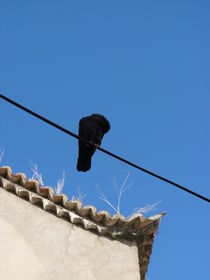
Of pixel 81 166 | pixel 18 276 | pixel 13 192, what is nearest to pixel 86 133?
pixel 81 166

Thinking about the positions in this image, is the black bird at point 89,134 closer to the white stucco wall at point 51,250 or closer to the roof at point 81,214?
the roof at point 81,214

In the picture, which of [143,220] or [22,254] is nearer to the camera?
[22,254]

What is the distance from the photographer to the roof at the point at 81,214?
6004 millimetres

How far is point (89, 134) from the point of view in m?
6.91

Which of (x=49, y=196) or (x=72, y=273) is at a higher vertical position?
(x=49, y=196)

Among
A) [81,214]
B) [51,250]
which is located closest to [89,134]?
[81,214]

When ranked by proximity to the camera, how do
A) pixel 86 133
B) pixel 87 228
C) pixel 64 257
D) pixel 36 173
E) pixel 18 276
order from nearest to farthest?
1. pixel 18 276
2. pixel 64 257
3. pixel 87 228
4. pixel 36 173
5. pixel 86 133

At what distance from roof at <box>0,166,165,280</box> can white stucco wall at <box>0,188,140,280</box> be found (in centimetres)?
7

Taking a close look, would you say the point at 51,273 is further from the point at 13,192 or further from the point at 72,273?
the point at 13,192

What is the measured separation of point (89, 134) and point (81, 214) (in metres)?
1.26

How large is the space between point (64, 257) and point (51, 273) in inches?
10.1

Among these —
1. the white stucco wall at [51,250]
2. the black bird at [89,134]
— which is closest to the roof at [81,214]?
the white stucco wall at [51,250]

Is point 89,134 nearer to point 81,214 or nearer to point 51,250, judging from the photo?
point 81,214

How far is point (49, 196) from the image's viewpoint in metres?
6.11
